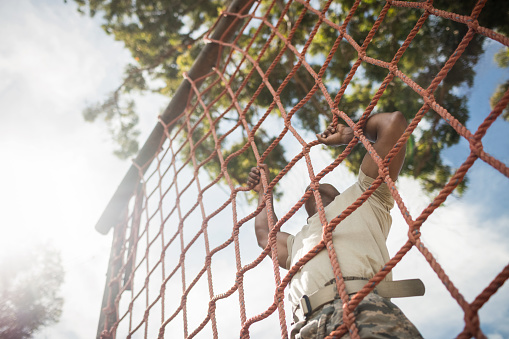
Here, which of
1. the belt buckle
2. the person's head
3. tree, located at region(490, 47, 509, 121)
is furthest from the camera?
tree, located at region(490, 47, 509, 121)

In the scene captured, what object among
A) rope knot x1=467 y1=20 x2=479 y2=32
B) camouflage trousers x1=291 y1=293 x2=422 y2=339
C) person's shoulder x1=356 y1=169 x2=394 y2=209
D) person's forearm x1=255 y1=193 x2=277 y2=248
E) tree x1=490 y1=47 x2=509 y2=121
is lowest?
camouflage trousers x1=291 y1=293 x2=422 y2=339

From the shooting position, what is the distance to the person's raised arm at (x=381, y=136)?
3.04 feet

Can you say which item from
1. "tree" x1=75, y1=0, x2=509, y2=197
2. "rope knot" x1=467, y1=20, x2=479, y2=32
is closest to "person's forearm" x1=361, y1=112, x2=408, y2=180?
"rope knot" x1=467, y1=20, x2=479, y2=32

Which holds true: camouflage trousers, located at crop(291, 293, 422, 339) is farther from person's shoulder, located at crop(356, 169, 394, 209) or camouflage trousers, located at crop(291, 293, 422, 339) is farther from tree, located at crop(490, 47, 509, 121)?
tree, located at crop(490, 47, 509, 121)

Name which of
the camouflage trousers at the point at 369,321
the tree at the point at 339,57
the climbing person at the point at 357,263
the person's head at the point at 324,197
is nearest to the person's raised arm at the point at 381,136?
the climbing person at the point at 357,263

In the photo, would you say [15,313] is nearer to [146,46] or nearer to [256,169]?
[146,46]

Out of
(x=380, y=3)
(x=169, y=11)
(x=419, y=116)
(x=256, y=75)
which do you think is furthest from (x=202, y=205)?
(x=169, y=11)

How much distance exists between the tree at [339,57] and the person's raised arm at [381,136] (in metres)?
1.44

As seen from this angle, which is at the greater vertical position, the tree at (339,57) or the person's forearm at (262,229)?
the tree at (339,57)

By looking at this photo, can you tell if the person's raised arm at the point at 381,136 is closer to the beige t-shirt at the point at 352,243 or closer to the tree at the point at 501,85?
the beige t-shirt at the point at 352,243

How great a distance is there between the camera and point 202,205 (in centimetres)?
163

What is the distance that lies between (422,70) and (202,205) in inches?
107

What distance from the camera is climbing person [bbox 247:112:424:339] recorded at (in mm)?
686

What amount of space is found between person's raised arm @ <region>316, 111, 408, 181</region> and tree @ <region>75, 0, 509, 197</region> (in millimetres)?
1437
